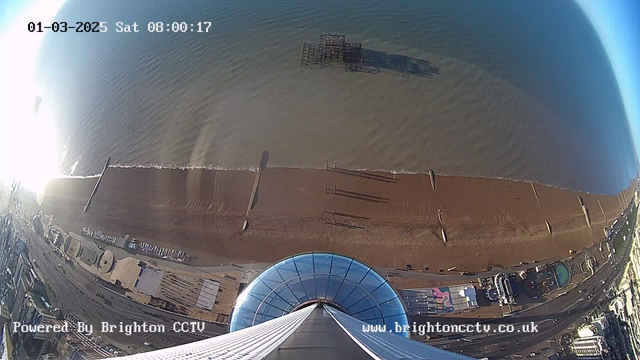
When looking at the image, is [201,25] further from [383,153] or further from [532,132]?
[532,132]

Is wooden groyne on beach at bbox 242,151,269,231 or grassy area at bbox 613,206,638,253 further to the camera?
grassy area at bbox 613,206,638,253

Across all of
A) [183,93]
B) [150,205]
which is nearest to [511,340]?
[150,205]

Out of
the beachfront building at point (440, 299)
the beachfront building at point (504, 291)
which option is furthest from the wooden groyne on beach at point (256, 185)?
the beachfront building at point (504, 291)

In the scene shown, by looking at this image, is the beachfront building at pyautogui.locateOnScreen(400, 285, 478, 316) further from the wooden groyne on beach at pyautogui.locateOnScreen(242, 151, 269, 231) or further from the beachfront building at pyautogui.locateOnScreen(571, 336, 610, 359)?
the wooden groyne on beach at pyautogui.locateOnScreen(242, 151, 269, 231)

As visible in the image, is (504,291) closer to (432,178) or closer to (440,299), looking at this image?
(440,299)

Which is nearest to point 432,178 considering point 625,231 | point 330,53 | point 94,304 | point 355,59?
point 355,59

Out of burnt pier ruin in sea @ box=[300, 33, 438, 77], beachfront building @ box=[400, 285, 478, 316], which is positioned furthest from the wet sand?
burnt pier ruin in sea @ box=[300, 33, 438, 77]
